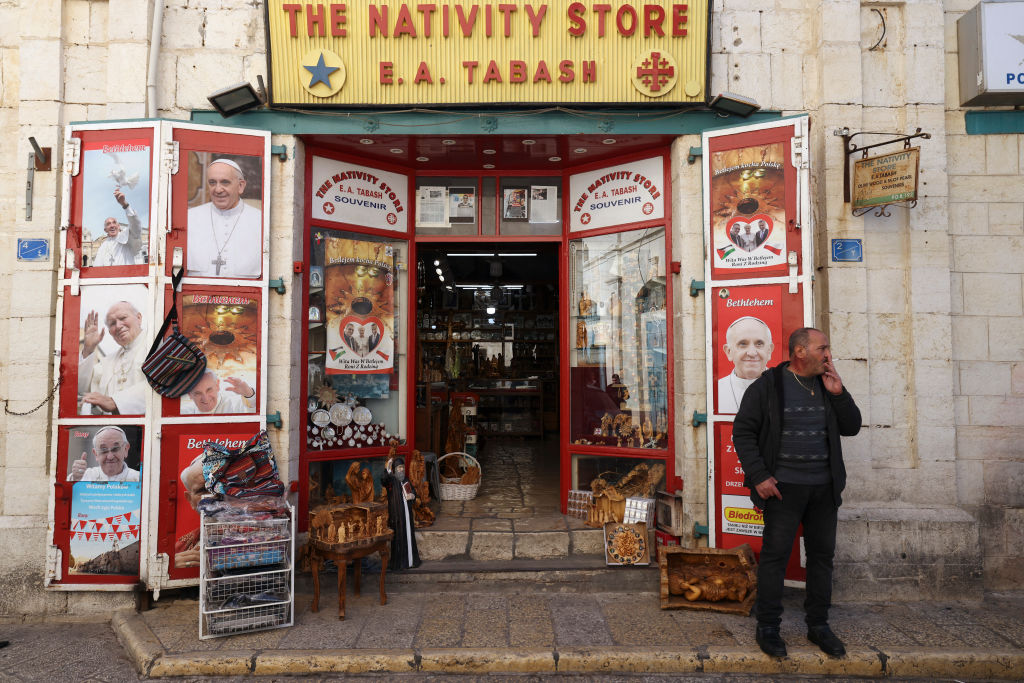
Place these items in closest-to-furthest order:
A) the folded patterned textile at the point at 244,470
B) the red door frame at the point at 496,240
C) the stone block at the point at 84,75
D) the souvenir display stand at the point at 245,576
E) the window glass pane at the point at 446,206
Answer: the souvenir display stand at the point at 245,576 < the folded patterned textile at the point at 244,470 < the stone block at the point at 84,75 < the red door frame at the point at 496,240 < the window glass pane at the point at 446,206

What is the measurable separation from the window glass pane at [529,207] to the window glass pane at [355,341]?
115 centimetres

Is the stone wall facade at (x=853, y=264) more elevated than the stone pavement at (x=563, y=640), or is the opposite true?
the stone wall facade at (x=853, y=264)

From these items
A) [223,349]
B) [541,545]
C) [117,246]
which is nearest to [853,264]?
[541,545]

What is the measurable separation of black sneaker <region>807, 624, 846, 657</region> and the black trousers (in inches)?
1.9

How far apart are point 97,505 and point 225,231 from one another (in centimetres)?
245

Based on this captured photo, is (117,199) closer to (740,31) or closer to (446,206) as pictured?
(446,206)

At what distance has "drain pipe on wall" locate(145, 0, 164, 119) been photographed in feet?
17.4

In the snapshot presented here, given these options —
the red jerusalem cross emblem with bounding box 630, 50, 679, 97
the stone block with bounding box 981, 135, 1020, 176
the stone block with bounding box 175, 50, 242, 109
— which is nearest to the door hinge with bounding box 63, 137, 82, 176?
the stone block with bounding box 175, 50, 242, 109

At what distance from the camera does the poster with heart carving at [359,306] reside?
19.4 ft

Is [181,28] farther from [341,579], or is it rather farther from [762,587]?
[762,587]

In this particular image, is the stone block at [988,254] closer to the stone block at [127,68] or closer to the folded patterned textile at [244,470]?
the folded patterned textile at [244,470]

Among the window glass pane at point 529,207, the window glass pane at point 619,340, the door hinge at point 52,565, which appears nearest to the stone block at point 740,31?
the window glass pane at point 619,340

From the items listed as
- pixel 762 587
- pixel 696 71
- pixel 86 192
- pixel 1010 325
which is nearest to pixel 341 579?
pixel 762 587

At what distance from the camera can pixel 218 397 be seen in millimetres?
5156
